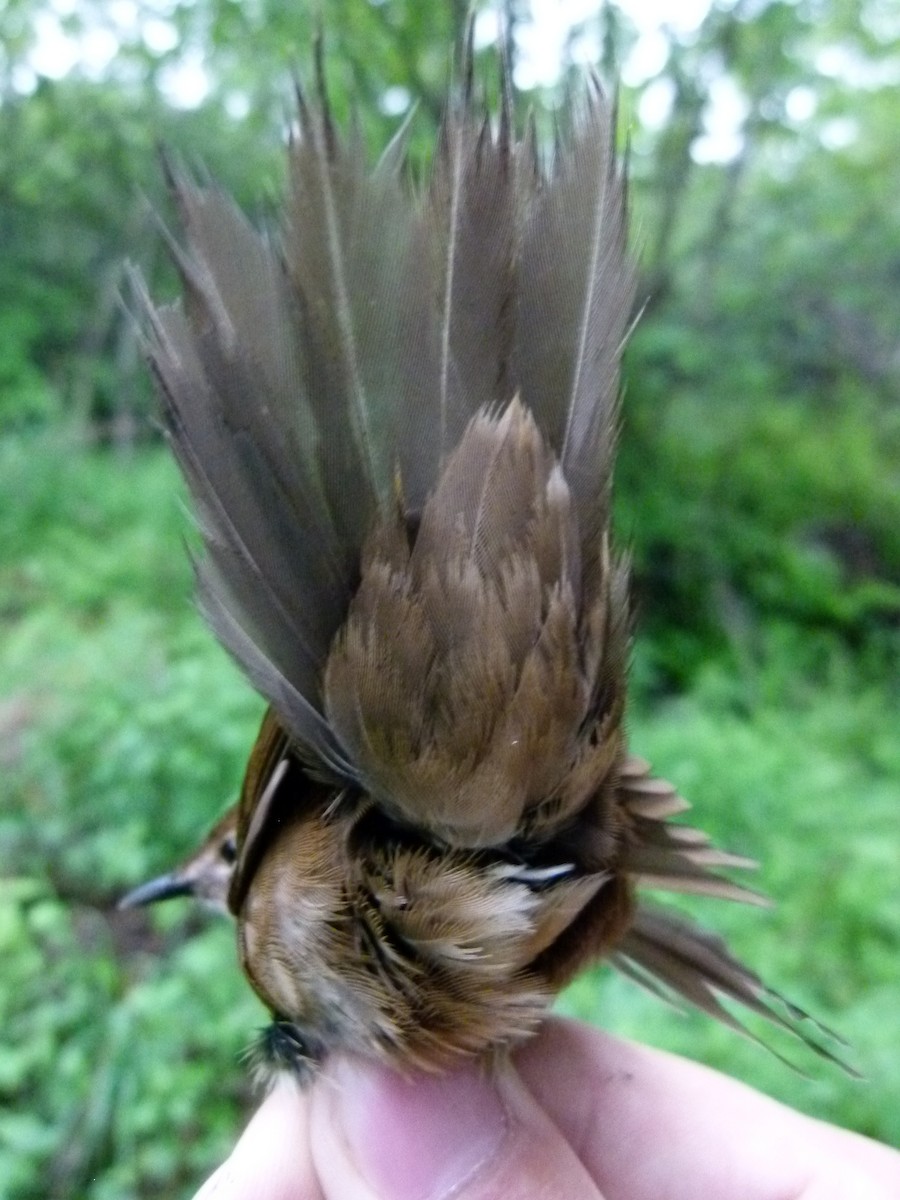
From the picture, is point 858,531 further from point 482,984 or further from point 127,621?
point 482,984

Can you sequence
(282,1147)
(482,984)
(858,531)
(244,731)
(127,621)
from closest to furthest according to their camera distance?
(482,984)
(282,1147)
(244,731)
(127,621)
(858,531)

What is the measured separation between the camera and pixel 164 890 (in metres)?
1.77

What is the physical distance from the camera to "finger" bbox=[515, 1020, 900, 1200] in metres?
1.67

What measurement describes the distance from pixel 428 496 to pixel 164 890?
1074 mm

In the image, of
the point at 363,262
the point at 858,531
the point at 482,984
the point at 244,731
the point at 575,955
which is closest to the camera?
the point at 363,262

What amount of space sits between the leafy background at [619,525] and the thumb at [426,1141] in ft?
2.47

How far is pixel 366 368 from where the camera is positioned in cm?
104

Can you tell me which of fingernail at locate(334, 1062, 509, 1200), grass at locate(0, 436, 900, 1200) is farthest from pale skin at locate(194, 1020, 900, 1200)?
grass at locate(0, 436, 900, 1200)

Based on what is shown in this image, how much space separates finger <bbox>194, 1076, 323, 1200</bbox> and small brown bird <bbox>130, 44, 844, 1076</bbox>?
20.5 inches

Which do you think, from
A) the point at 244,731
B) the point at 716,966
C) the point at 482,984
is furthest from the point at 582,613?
the point at 244,731

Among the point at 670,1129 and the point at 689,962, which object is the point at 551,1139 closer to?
the point at 689,962

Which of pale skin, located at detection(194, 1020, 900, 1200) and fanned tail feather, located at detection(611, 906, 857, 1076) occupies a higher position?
fanned tail feather, located at detection(611, 906, 857, 1076)

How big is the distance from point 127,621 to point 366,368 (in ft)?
11.2

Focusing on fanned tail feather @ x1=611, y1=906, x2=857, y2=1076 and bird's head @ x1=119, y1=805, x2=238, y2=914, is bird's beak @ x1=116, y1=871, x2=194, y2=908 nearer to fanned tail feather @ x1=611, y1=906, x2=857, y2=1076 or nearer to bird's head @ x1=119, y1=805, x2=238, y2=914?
bird's head @ x1=119, y1=805, x2=238, y2=914
